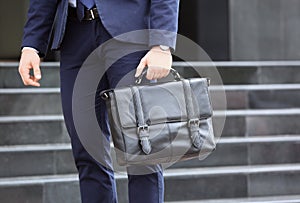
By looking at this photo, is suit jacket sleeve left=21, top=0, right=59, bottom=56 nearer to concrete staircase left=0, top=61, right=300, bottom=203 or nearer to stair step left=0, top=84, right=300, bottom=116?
concrete staircase left=0, top=61, right=300, bottom=203

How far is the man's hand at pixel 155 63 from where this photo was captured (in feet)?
9.60

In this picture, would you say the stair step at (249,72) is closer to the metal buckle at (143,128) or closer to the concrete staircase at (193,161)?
the concrete staircase at (193,161)

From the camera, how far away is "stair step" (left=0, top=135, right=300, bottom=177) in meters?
5.16

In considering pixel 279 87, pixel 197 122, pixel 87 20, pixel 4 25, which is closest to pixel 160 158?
pixel 197 122

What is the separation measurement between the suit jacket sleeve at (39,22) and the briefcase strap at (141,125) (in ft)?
1.76

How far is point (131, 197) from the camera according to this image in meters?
3.10

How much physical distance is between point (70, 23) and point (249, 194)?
2623mm

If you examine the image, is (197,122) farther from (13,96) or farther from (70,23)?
(13,96)

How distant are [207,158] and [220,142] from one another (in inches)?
7.6

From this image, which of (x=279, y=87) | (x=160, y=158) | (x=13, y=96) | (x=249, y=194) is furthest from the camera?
(x=279, y=87)

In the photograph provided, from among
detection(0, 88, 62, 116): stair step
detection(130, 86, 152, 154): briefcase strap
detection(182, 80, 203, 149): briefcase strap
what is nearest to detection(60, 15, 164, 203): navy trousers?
detection(130, 86, 152, 154): briefcase strap

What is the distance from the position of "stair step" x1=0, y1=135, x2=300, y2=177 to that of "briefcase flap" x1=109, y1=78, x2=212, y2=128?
2351mm

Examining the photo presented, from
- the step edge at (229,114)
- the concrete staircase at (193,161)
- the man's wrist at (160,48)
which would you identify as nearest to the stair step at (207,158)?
the concrete staircase at (193,161)

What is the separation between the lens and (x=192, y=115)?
3029 millimetres
